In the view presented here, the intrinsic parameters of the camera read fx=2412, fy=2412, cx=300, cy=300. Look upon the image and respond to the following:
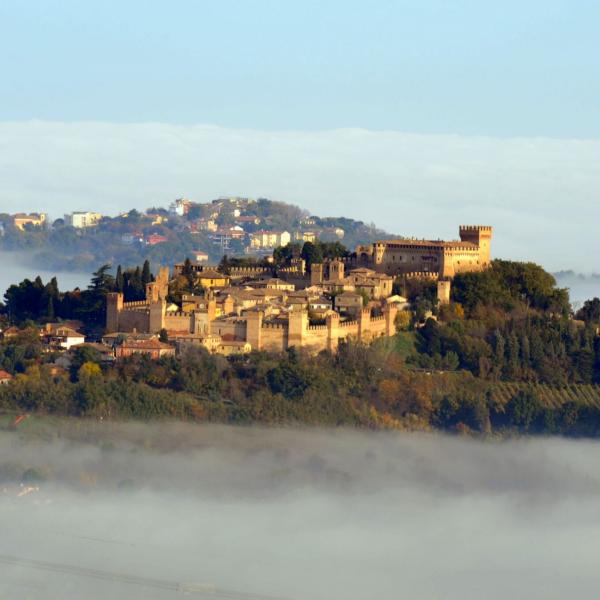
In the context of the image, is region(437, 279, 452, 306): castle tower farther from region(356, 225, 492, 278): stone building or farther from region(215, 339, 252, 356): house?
region(215, 339, 252, 356): house

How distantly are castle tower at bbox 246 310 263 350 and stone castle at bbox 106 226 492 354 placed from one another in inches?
0.7

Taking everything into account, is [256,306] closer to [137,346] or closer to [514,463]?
[137,346]

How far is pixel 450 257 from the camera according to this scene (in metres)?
49.3

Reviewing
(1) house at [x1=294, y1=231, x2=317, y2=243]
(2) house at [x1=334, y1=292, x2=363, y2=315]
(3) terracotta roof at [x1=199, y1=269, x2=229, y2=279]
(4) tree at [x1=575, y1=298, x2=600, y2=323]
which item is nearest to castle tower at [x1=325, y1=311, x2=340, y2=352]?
(2) house at [x1=334, y1=292, x2=363, y2=315]

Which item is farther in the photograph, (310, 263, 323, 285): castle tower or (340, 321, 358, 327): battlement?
(310, 263, 323, 285): castle tower

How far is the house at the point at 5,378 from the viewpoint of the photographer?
4550cm

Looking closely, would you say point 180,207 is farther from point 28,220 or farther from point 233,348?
point 233,348

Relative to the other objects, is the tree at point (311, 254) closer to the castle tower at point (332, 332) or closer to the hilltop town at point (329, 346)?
the hilltop town at point (329, 346)

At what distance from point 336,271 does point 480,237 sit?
3412 millimetres

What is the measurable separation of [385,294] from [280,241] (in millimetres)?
58389

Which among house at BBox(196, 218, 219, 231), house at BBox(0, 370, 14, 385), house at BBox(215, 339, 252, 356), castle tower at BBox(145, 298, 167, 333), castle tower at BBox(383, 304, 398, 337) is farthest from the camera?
house at BBox(196, 218, 219, 231)

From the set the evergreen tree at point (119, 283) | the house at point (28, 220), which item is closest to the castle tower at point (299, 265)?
the evergreen tree at point (119, 283)

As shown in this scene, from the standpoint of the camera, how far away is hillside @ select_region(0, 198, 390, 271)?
358 feet

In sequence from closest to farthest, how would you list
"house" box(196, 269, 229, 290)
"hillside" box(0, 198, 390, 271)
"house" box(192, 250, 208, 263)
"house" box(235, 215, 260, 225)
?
"house" box(196, 269, 229, 290) < "house" box(192, 250, 208, 263) < "hillside" box(0, 198, 390, 271) < "house" box(235, 215, 260, 225)
